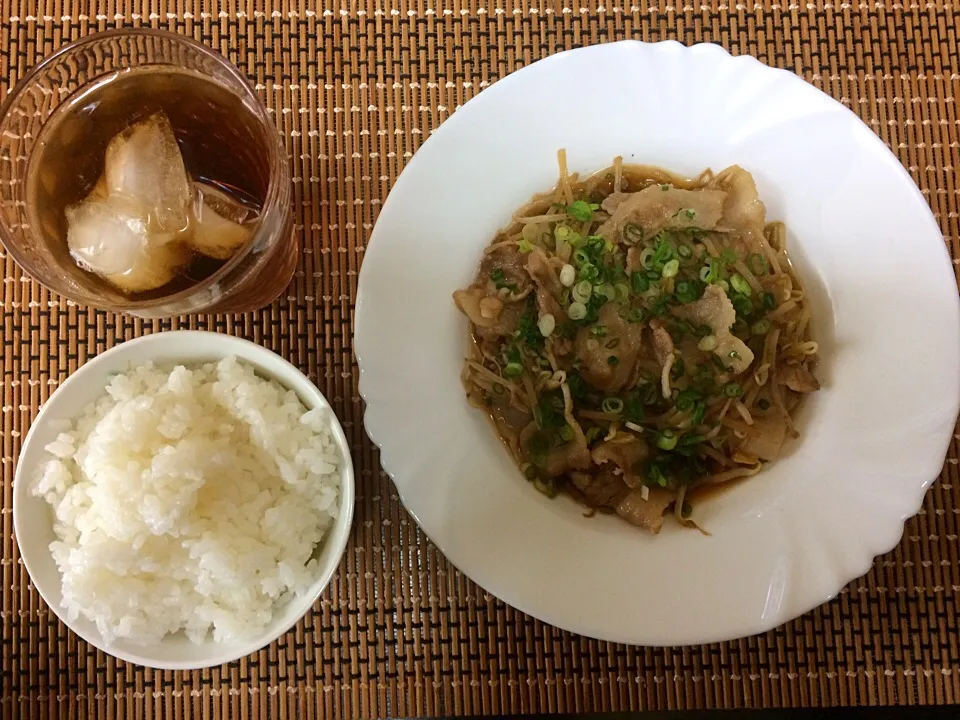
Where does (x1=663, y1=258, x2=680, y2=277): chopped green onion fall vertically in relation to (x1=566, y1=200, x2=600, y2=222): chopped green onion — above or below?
below

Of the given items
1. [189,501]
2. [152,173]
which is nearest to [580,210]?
[152,173]

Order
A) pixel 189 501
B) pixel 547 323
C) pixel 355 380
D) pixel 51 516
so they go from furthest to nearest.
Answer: pixel 355 380
pixel 547 323
pixel 51 516
pixel 189 501

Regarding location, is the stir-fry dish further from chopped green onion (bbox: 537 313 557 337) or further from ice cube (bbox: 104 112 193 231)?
ice cube (bbox: 104 112 193 231)

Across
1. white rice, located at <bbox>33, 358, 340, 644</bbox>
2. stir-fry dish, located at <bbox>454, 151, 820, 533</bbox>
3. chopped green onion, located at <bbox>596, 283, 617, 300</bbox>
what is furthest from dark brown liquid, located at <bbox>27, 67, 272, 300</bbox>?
chopped green onion, located at <bbox>596, 283, 617, 300</bbox>

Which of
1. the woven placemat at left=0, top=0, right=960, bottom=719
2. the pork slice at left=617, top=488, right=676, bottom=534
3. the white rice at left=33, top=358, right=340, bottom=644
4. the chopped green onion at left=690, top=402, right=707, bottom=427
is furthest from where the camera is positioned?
the woven placemat at left=0, top=0, right=960, bottom=719

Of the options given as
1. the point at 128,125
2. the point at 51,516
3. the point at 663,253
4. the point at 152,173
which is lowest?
the point at 51,516

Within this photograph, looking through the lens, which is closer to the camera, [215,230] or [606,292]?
[215,230]

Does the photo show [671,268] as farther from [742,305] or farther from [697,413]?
[697,413]
